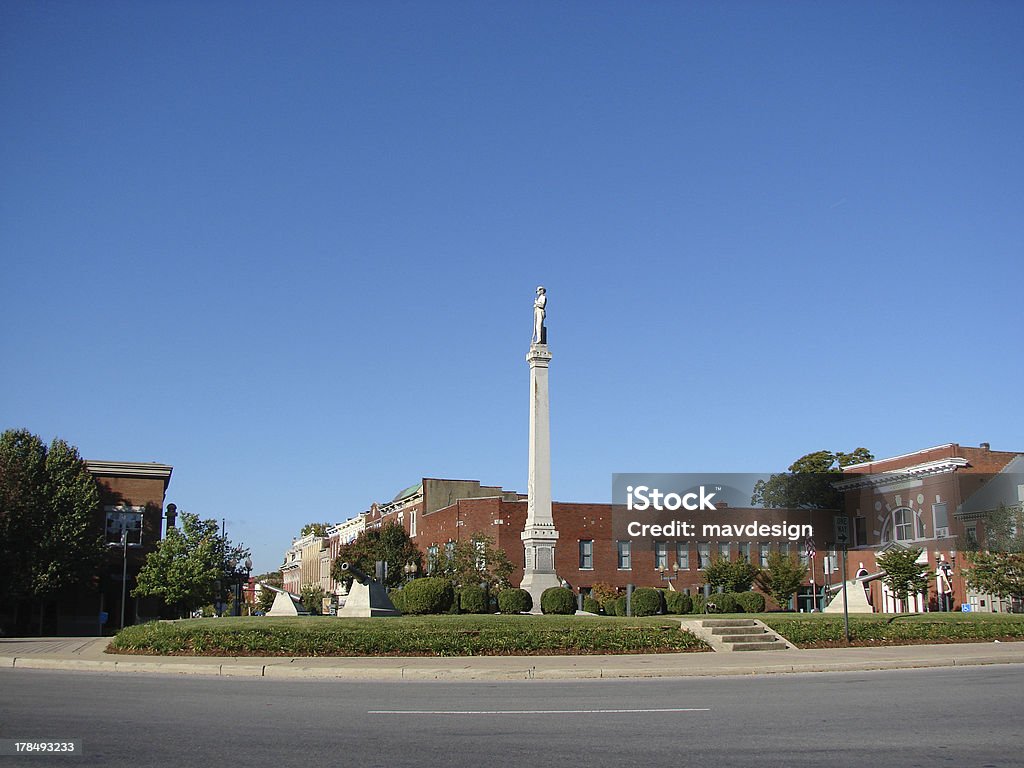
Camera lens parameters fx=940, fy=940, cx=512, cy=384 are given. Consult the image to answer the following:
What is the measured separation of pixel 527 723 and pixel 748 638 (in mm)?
13994

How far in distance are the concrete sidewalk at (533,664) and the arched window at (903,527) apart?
4121cm

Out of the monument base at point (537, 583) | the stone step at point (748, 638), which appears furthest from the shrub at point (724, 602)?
the stone step at point (748, 638)

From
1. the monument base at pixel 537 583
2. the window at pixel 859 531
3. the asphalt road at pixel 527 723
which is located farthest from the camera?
the window at pixel 859 531

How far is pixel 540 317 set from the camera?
3838 centimetres

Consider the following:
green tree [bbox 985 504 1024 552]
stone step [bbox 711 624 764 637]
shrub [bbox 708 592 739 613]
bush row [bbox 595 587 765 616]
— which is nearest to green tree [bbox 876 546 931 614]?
bush row [bbox 595 587 765 616]

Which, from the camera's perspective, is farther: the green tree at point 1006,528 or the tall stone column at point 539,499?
the green tree at point 1006,528

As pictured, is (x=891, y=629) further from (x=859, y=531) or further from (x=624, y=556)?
(x=859, y=531)

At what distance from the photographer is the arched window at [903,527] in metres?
62.1

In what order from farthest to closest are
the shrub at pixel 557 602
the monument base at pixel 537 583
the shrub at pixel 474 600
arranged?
1. the monument base at pixel 537 583
2. the shrub at pixel 557 602
3. the shrub at pixel 474 600

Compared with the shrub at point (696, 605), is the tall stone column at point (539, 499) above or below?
above

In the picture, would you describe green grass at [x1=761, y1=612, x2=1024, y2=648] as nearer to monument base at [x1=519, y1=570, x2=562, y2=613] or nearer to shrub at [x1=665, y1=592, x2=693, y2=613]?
shrub at [x1=665, y1=592, x2=693, y2=613]

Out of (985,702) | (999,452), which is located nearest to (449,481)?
(999,452)

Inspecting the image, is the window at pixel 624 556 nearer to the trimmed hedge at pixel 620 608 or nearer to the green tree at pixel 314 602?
the green tree at pixel 314 602

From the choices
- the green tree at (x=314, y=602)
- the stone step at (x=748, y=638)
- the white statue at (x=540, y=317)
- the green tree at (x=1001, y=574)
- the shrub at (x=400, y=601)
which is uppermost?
the white statue at (x=540, y=317)
